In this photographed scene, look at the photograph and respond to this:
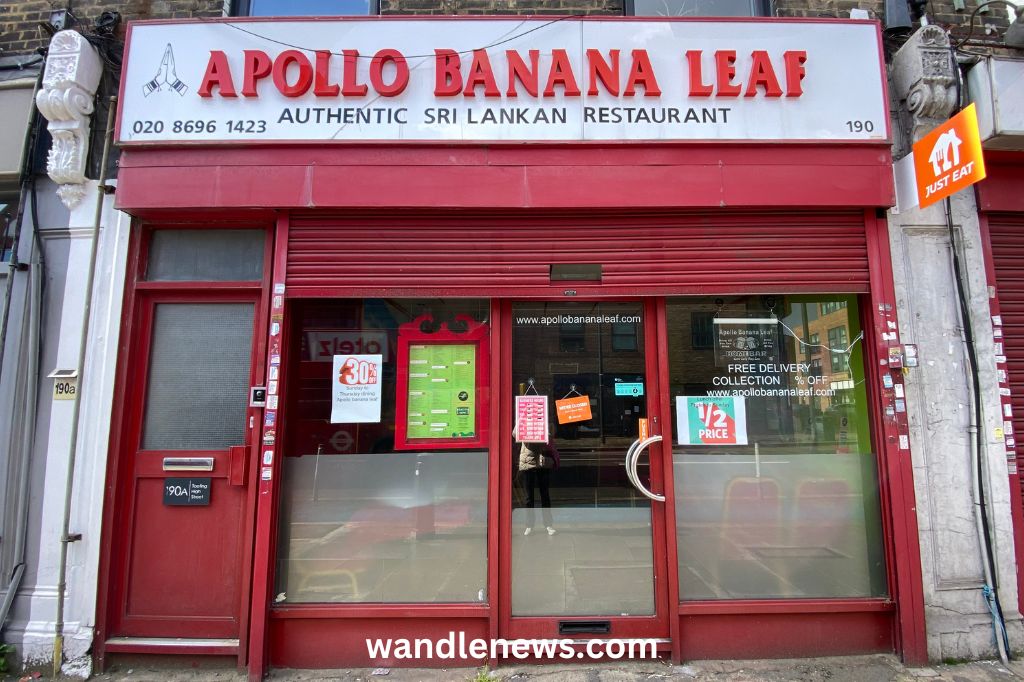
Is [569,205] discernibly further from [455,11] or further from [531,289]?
[455,11]

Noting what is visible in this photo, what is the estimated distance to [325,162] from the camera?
3.99m

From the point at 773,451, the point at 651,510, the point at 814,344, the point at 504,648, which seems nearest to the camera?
the point at 504,648

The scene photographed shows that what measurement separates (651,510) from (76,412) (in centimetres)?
428

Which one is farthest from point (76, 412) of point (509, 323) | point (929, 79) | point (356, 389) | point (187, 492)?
point (929, 79)

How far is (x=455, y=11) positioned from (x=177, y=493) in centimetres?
441

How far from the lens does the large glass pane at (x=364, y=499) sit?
3.88m

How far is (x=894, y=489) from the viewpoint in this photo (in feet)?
12.4

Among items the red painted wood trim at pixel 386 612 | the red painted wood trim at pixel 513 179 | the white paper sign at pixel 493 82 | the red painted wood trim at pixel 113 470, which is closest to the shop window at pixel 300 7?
the white paper sign at pixel 493 82

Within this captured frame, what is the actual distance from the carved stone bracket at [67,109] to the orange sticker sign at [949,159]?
20.7 feet

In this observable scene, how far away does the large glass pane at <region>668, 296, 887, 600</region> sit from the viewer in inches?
154

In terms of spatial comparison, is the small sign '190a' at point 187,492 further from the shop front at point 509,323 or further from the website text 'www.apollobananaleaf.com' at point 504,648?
the website text 'www.apollobananaleaf.com' at point 504,648

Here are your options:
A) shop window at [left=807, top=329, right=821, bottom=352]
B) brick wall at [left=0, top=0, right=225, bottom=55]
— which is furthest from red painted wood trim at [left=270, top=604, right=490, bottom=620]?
brick wall at [left=0, top=0, right=225, bottom=55]

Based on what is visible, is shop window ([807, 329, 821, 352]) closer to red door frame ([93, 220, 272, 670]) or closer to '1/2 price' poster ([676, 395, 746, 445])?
'1/2 price' poster ([676, 395, 746, 445])

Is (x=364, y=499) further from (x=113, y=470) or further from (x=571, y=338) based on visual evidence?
(x=571, y=338)
